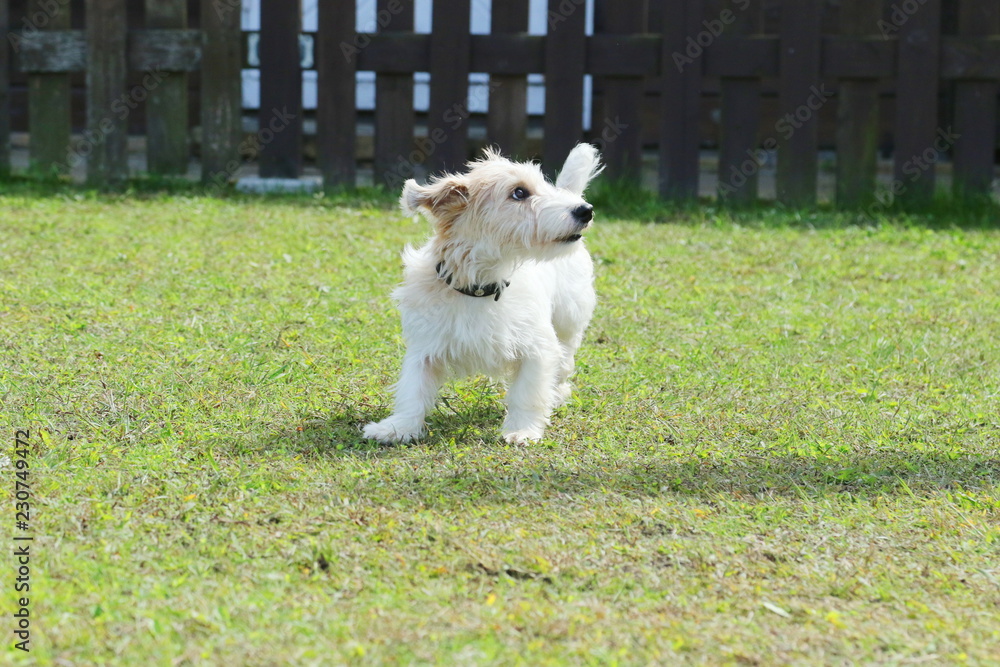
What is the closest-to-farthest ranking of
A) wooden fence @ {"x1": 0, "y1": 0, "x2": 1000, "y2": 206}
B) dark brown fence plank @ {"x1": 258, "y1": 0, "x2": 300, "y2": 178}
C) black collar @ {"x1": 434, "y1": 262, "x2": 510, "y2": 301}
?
1. black collar @ {"x1": 434, "y1": 262, "x2": 510, "y2": 301}
2. wooden fence @ {"x1": 0, "y1": 0, "x2": 1000, "y2": 206}
3. dark brown fence plank @ {"x1": 258, "y1": 0, "x2": 300, "y2": 178}

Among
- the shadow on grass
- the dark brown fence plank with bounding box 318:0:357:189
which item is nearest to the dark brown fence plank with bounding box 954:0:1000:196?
the dark brown fence plank with bounding box 318:0:357:189

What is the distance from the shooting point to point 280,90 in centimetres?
898

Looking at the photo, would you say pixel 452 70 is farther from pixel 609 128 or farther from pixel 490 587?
pixel 490 587

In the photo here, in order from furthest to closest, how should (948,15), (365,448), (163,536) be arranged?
(948,15), (365,448), (163,536)

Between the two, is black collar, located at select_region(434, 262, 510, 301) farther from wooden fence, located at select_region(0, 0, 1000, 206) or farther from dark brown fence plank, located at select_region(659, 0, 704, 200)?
dark brown fence plank, located at select_region(659, 0, 704, 200)

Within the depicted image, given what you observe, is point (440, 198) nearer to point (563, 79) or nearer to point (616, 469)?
point (616, 469)

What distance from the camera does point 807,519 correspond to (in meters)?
3.41

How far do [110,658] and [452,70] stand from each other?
6.83 m

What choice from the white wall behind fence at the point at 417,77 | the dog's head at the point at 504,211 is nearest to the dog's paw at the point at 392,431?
the dog's head at the point at 504,211

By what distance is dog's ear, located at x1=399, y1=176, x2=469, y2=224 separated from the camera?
163 inches


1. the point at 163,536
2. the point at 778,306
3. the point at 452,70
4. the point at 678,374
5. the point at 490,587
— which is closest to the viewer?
the point at 490,587

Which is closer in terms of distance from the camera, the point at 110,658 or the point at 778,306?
the point at 110,658

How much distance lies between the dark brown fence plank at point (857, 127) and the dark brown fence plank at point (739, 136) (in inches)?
25.3

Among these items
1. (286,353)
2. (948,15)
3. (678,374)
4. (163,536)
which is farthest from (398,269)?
(948,15)
